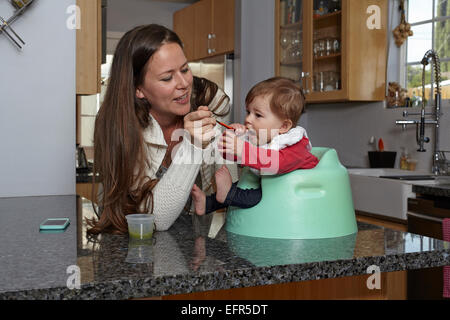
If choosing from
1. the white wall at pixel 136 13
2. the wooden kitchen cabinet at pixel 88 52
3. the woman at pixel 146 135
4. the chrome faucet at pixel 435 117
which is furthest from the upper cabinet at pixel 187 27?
the woman at pixel 146 135

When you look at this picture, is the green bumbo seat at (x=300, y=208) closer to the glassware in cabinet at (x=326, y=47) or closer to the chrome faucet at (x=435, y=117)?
the chrome faucet at (x=435, y=117)

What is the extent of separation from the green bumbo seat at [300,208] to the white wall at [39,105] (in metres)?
1.02

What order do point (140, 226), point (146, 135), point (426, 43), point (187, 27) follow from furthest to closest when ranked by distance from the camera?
point (187, 27) → point (426, 43) → point (146, 135) → point (140, 226)

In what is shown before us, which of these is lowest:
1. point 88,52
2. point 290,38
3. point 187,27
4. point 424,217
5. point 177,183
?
point 424,217

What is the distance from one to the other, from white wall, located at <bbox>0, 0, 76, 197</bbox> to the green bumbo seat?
40.1 inches

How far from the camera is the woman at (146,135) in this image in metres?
1.26

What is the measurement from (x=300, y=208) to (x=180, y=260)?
0.33 meters

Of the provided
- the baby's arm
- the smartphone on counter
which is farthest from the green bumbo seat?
the smartphone on counter

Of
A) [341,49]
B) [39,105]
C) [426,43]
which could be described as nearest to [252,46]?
[341,49]

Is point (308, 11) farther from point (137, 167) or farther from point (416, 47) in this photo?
point (137, 167)

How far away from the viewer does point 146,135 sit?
1.37 meters

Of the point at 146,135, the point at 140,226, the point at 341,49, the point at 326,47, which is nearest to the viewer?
the point at 140,226

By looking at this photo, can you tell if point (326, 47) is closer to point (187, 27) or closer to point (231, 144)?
point (187, 27)
